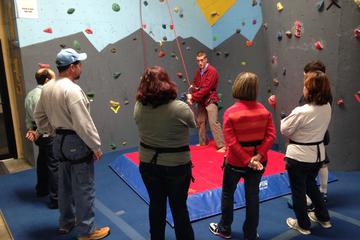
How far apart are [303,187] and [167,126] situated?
124cm

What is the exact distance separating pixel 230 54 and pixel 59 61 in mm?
A: 3760

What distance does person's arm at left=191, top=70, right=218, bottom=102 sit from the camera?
492cm

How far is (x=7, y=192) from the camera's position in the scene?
13.1 ft

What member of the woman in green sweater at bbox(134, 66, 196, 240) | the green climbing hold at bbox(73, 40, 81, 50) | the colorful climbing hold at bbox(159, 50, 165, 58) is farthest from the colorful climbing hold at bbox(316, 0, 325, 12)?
the green climbing hold at bbox(73, 40, 81, 50)

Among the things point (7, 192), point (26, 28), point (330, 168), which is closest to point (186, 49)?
point (26, 28)

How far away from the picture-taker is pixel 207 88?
4934 millimetres

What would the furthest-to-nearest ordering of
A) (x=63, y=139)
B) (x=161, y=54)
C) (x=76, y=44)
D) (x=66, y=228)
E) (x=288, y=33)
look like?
1. (x=161, y=54)
2. (x=76, y=44)
3. (x=288, y=33)
4. (x=66, y=228)
5. (x=63, y=139)

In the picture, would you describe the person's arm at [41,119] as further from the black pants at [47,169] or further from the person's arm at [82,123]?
the black pants at [47,169]

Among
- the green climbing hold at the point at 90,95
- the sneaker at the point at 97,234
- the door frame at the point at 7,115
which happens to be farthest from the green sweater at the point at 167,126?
the door frame at the point at 7,115

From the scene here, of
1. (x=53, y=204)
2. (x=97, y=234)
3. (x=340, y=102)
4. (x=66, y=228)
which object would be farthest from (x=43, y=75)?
(x=340, y=102)

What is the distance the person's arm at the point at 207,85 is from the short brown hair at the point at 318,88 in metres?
2.43

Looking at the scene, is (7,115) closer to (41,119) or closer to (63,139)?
(41,119)

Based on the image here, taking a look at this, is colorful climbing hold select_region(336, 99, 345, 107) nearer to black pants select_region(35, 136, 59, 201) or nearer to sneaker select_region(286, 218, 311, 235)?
sneaker select_region(286, 218, 311, 235)

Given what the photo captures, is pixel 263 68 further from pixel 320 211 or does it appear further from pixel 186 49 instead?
pixel 320 211
